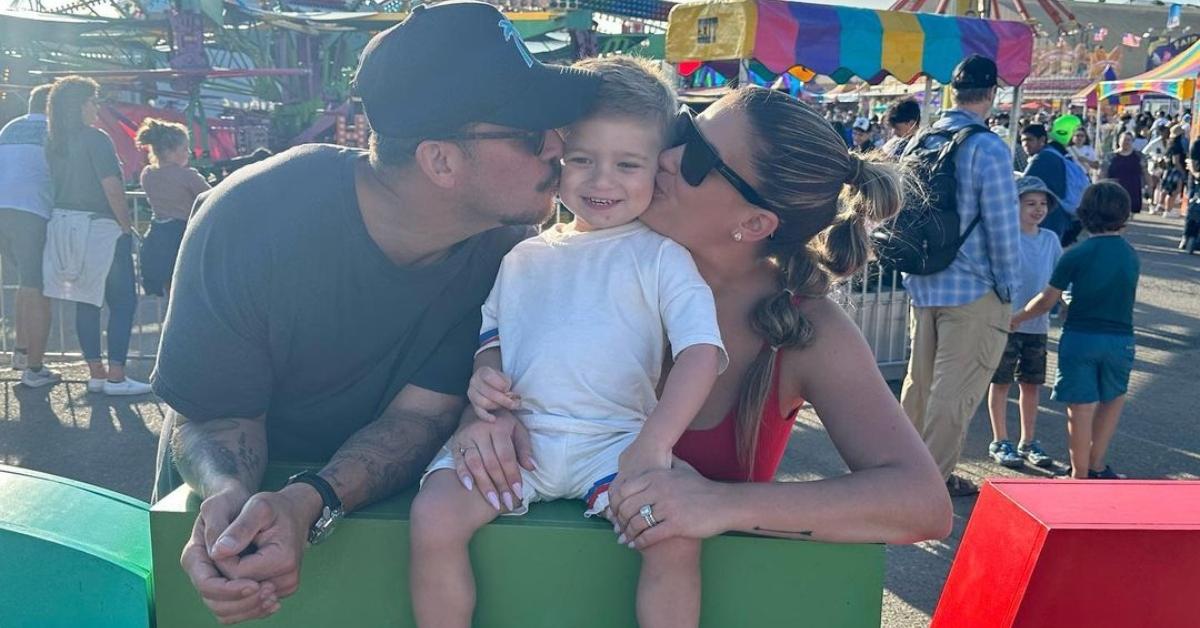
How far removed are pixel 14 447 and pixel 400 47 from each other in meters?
4.79

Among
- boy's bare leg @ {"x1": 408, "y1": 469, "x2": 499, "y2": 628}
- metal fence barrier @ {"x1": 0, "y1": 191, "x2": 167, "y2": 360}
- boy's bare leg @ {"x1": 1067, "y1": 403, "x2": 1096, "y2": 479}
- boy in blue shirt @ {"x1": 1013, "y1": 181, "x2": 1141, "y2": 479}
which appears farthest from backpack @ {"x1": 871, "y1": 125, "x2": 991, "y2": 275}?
metal fence barrier @ {"x1": 0, "y1": 191, "x2": 167, "y2": 360}

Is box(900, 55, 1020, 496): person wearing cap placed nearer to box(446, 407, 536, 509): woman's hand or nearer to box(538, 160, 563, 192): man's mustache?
box(538, 160, 563, 192): man's mustache

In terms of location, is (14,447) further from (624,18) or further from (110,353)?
(624,18)

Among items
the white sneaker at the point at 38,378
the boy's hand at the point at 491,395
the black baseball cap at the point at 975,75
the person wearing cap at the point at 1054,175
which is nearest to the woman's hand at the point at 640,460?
the boy's hand at the point at 491,395

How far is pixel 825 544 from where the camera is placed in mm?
1648

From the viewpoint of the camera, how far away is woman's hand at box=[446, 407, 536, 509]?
5.58ft

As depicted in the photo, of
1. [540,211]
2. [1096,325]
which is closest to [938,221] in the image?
[1096,325]

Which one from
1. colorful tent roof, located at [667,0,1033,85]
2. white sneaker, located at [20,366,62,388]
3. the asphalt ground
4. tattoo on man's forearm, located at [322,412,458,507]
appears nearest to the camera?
tattoo on man's forearm, located at [322,412,458,507]

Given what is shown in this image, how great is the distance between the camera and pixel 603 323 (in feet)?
6.03

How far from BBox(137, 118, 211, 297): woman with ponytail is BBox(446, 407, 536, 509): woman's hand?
538 cm

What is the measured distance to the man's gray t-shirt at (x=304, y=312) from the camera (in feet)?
6.14

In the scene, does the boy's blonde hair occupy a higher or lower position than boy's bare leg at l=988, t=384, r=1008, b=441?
higher

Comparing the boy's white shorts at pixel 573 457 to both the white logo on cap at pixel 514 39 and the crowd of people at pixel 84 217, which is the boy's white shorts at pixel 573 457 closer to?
the white logo on cap at pixel 514 39

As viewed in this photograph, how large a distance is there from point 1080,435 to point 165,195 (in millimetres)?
5888
